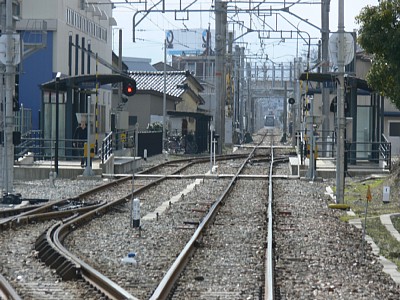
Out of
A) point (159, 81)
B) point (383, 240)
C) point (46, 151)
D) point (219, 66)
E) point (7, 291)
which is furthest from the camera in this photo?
point (159, 81)

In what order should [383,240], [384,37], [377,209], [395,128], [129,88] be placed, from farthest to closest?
[395,128], [129,88], [377,209], [384,37], [383,240]

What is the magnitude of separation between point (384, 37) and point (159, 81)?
4966 cm

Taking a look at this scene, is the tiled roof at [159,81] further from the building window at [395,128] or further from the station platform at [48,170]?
the station platform at [48,170]

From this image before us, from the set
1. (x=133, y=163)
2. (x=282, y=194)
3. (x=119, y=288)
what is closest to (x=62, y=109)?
(x=133, y=163)

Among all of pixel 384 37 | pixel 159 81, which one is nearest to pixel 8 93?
pixel 384 37

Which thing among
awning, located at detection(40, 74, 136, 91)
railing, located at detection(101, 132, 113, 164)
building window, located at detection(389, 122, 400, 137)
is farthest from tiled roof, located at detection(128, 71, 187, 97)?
awning, located at detection(40, 74, 136, 91)

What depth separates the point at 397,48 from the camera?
18312mm

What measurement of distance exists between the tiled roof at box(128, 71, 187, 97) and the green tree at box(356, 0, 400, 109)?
44.6 meters

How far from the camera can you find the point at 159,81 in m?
67.6

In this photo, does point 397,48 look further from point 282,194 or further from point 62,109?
point 62,109

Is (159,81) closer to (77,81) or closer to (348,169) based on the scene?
(77,81)

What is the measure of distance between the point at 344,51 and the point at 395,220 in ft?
17.6

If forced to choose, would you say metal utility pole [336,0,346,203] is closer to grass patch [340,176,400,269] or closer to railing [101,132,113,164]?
grass patch [340,176,400,269]

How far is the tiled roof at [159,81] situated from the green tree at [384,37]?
44589 millimetres
